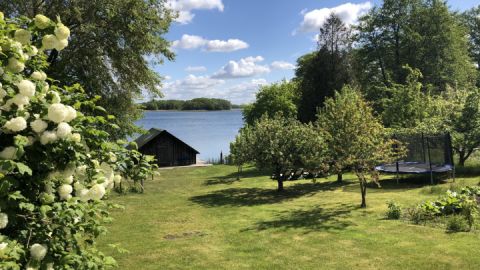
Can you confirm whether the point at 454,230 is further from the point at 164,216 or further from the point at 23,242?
the point at 23,242

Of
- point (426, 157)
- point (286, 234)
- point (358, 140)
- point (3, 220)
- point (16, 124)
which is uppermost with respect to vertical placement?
point (16, 124)

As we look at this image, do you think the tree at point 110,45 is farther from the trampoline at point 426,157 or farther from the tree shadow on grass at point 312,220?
the trampoline at point 426,157

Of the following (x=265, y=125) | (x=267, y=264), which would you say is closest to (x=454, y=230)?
(x=267, y=264)

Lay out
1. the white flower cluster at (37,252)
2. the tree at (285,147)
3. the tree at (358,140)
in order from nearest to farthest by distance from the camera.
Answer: the white flower cluster at (37,252)
the tree at (358,140)
the tree at (285,147)

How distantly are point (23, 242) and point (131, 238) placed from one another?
9.90 metres

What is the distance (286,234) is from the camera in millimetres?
12938

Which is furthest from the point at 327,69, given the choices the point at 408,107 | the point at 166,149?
the point at 166,149

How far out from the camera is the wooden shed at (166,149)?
45125mm

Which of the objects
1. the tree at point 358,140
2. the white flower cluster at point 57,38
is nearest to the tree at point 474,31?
the tree at point 358,140

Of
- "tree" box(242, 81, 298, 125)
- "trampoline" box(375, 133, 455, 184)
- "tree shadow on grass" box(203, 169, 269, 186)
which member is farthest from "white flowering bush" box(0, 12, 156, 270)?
"tree" box(242, 81, 298, 125)

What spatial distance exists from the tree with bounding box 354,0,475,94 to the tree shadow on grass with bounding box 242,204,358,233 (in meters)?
32.2

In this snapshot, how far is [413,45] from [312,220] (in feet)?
134

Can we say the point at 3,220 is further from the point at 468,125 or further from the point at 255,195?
the point at 468,125

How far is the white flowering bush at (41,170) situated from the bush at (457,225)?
11332mm
